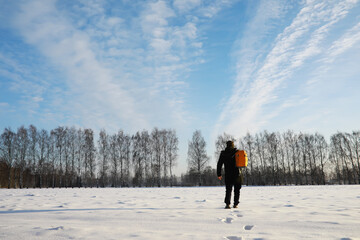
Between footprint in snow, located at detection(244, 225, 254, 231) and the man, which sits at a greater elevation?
the man

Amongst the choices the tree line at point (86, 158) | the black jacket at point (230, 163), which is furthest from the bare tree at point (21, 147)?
the black jacket at point (230, 163)

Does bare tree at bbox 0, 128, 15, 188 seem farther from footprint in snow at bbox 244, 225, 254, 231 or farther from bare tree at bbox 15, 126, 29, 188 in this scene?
footprint in snow at bbox 244, 225, 254, 231

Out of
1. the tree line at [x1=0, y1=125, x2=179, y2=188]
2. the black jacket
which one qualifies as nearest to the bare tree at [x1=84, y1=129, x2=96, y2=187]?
the tree line at [x1=0, y1=125, x2=179, y2=188]

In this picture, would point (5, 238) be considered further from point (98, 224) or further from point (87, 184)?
point (87, 184)

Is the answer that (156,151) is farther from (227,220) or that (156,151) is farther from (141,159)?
(227,220)

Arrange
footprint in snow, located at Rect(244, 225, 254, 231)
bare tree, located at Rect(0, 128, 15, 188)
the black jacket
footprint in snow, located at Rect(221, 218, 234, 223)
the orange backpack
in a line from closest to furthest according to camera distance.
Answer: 1. footprint in snow, located at Rect(244, 225, 254, 231)
2. footprint in snow, located at Rect(221, 218, 234, 223)
3. the orange backpack
4. the black jacket
5. bare tree, located at Rect(0, 128, 15, 188)

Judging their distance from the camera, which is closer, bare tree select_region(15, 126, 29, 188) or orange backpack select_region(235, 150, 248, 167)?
orange backpack select_region(235, 150, 248, 167)

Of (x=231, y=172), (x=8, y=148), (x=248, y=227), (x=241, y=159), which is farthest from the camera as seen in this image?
(x=8, y=148)

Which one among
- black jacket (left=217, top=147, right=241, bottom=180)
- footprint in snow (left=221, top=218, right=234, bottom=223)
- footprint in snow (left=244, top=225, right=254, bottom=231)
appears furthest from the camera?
black jacket (left=217, top=147, right=241, bottom=180)

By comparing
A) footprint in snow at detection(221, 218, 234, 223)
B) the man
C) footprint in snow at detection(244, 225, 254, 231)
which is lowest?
footprint in snow at detection(221, 218, 234, 223)

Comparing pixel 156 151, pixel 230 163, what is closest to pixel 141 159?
pixel 156 151

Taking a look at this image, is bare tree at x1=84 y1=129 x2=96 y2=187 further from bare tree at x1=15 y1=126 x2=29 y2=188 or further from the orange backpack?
the orange backpack

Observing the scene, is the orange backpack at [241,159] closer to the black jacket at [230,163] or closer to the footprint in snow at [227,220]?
the black jacket at [230,163]

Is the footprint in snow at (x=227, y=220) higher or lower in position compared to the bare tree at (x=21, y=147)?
lower
